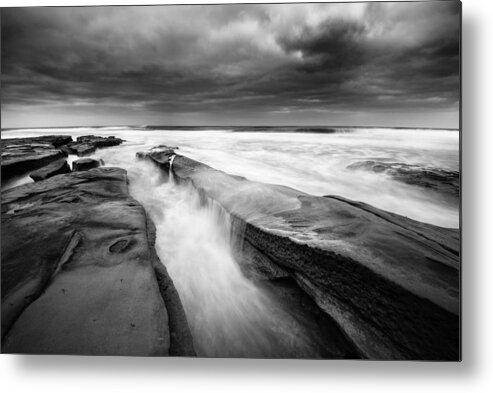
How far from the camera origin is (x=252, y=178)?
271cm

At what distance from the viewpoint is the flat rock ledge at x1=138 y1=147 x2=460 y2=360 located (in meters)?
1.53

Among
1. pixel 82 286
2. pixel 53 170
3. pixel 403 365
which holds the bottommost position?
pixel 403 365

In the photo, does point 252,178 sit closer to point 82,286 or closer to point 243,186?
point 243,186

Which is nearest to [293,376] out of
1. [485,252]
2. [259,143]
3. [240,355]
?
[240,355]

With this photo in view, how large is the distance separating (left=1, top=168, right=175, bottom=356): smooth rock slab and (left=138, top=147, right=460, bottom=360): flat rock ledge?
0.84m

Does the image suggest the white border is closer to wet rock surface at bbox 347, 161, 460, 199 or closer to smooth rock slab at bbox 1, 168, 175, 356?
wet rock surface at bbox 347, 161, 460, 199

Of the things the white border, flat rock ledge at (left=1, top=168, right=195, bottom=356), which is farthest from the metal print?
the white border

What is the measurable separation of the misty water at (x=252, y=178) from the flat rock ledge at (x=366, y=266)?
0.18 metres

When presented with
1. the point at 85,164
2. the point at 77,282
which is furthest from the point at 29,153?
the point at 77,282

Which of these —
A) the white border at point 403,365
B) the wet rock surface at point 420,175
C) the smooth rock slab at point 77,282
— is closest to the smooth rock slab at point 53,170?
the smooth rock slab at point 77,282

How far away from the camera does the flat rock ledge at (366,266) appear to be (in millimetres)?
1533

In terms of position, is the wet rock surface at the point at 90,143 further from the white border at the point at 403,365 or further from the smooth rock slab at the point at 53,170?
the white border at the point at 403,365

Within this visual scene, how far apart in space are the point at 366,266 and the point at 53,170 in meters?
3.36

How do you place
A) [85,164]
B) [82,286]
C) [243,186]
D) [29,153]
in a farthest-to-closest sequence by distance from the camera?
[85,164], [243,186], [29,153], [82,286]
